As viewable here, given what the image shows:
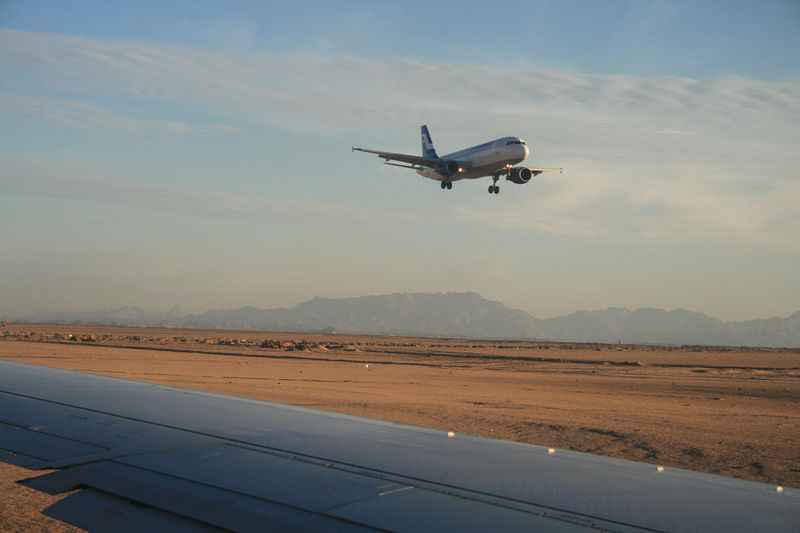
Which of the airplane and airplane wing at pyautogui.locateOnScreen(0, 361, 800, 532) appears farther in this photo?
the airplane

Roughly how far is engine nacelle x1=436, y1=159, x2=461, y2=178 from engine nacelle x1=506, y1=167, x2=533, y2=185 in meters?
3.69

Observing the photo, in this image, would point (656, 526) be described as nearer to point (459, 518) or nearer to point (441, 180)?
point (459, 518)

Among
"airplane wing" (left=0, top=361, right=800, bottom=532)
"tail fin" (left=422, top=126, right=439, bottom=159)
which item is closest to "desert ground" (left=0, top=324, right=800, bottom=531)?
"airplane wing" (left=0, top=361, right=800, bottom=532)

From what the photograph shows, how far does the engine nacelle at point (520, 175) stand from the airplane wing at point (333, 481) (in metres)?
41.3

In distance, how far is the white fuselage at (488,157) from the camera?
4306 cm

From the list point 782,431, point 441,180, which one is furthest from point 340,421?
point 441,180

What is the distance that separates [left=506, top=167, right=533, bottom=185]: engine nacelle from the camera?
44062mm

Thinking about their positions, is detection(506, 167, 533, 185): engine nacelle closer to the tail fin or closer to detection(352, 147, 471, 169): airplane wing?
detection(352, 147, 471, 169): airplane wing

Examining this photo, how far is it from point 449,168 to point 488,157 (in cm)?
277

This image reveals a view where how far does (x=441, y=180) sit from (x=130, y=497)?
45520mm

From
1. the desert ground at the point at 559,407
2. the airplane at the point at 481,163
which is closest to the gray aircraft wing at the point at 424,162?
the airplane at the point at 481,163

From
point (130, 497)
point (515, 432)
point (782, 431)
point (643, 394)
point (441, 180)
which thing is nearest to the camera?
point (130, 497)

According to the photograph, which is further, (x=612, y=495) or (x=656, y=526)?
(x=612, y=495)

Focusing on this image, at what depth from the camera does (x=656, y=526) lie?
2.31 meters
